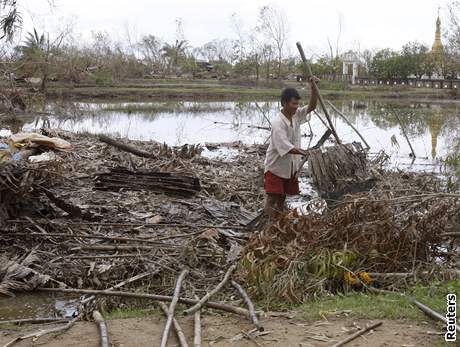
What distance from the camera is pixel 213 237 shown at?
576 centimetres

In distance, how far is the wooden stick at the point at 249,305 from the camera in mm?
3572

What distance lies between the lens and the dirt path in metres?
3.39

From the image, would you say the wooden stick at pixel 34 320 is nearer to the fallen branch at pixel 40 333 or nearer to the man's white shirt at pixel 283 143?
the fallen branch at pixel 40 333

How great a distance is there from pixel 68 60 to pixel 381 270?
41.7 m

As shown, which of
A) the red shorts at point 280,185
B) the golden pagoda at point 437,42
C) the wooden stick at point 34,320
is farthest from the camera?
the golden pagoda at point 437,42

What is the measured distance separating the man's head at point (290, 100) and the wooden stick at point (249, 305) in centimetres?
200

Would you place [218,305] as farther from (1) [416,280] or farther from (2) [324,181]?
(2) [324,181]

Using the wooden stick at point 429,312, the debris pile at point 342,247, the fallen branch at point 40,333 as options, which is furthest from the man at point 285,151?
the fallen branch at point 40,333

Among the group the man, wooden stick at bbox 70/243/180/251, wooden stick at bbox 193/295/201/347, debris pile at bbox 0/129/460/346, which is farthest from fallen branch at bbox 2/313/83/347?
the man

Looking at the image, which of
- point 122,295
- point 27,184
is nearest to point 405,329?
point 122,295

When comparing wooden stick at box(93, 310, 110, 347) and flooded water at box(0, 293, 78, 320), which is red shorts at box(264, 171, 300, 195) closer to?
flooded water at box(0, 293, 78, 320)

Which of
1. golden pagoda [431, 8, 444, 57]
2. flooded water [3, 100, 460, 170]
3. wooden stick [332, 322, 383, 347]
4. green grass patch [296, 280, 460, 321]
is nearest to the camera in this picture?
wooden stick [332, 322, 383, 347]

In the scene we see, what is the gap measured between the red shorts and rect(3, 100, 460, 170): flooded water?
7.57 meters

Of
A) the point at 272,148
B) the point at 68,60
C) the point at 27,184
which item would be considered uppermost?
the point at 68,60
